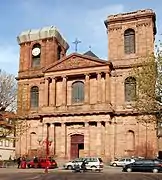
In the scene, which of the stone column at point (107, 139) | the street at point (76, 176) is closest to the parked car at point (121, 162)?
the stone column at point (107, 139)

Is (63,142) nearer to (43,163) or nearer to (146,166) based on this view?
(43,163)

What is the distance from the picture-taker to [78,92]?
2112 inches

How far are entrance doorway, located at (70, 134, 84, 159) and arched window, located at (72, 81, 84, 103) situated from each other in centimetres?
516

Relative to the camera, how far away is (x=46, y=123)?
5247cm

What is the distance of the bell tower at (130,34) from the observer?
5228 cm

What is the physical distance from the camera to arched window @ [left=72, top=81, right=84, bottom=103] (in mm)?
53312

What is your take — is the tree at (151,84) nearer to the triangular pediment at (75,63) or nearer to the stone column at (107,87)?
the stone column at (107,87)

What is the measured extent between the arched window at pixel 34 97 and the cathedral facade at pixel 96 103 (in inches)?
8.5

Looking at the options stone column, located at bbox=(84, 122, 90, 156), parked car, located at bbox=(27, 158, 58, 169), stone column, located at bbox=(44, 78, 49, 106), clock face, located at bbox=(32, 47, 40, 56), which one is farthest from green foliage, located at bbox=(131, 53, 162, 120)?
clock face, located at bbox=(32, 47, 40, 56)

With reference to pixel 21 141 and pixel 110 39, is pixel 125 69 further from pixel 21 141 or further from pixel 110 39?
pixel 21 141

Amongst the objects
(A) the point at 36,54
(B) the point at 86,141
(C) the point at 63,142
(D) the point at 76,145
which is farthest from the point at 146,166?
(A) the point at 36,54

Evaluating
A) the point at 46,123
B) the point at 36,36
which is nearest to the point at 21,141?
the point at 46,123

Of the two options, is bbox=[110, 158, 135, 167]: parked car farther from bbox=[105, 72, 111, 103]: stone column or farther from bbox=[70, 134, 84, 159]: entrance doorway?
bbox=[105, 72, 111, 103]: stone column

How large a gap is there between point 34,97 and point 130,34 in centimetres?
1750
